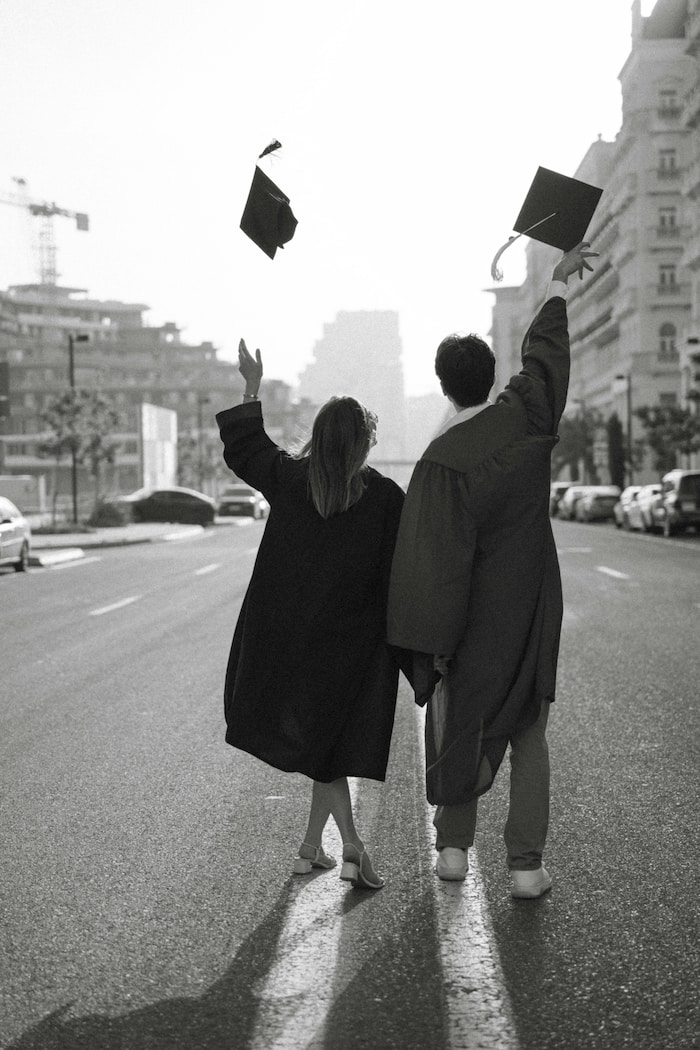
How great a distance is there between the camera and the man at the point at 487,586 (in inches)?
184

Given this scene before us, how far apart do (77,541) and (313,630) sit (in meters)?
33.4

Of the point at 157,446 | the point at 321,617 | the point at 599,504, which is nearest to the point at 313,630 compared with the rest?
the point at 321,617

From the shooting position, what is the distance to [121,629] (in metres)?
14.5

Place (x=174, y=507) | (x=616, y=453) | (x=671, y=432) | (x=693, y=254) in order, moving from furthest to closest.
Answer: (x=616, y=453)
(x=693, y=254)
(x=174, y=507)
(x=671, y=432)

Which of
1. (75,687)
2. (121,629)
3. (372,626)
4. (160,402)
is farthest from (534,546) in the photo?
(160,402)

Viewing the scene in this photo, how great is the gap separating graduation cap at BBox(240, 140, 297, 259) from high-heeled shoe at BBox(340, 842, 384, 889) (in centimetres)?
219

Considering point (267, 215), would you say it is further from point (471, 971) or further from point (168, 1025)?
point (168, 1025)

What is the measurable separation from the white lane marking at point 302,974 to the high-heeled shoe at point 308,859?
0.09 m

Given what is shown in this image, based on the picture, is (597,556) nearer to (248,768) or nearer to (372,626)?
(248,768)

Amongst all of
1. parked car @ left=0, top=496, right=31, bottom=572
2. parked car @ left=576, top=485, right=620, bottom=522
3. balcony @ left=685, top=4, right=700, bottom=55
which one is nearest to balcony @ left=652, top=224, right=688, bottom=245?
balcony @ left=685, top=4, right=700, bottom=55

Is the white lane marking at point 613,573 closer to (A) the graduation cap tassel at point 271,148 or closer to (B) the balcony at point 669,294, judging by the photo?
(A) the graduation cap tassel at point 271,148

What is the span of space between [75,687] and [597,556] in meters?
18.2

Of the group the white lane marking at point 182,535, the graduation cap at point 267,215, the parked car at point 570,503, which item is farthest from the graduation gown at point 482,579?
the parked car at point 570,503

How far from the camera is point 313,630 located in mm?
4840
